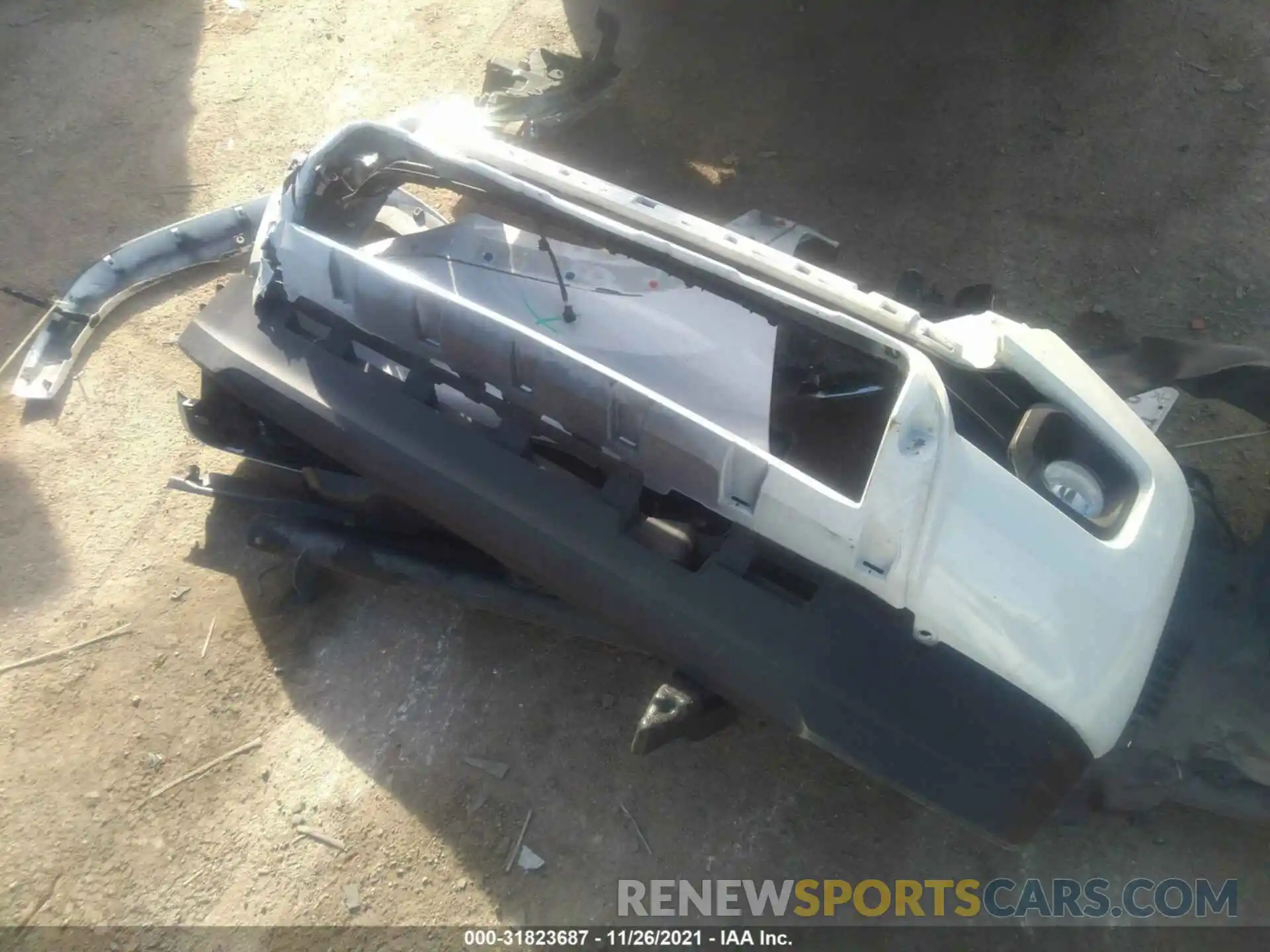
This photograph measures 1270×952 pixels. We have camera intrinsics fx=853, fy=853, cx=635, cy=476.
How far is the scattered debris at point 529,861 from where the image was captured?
7.96ft

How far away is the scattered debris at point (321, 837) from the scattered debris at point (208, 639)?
2.35 feet

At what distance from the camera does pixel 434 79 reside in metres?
Result: 4.67

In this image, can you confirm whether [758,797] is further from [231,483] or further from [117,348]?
[117,348]

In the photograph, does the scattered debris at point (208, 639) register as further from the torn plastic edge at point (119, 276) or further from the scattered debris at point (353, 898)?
the torn plastic edge at point (119, 276)

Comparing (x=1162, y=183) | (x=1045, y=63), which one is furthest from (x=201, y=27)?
(x=1162, y=183)

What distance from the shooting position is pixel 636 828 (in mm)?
2479

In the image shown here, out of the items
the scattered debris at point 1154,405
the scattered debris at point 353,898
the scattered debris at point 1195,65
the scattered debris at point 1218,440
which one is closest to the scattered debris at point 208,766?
the scattered debris at point 353,898

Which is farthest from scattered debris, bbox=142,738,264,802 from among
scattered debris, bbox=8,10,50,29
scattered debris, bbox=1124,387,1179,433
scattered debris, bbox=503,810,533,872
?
scattered debris, bbox=8,10,50,29

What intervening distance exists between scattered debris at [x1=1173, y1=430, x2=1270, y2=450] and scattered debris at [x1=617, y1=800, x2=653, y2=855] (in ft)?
7.76

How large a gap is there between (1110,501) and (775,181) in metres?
2.55

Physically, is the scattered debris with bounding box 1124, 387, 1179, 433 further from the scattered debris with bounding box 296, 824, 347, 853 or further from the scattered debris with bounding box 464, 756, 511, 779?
the scattered debris with bounding box 296, 824, 347, 853

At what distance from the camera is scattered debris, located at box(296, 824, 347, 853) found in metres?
2.49

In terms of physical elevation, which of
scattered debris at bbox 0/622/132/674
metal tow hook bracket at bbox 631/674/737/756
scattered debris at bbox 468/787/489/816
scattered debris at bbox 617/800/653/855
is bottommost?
scattered debris at bbox 0/622/132/674

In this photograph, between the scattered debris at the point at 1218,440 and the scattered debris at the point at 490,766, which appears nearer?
the scattered debris at the point at 490,766
